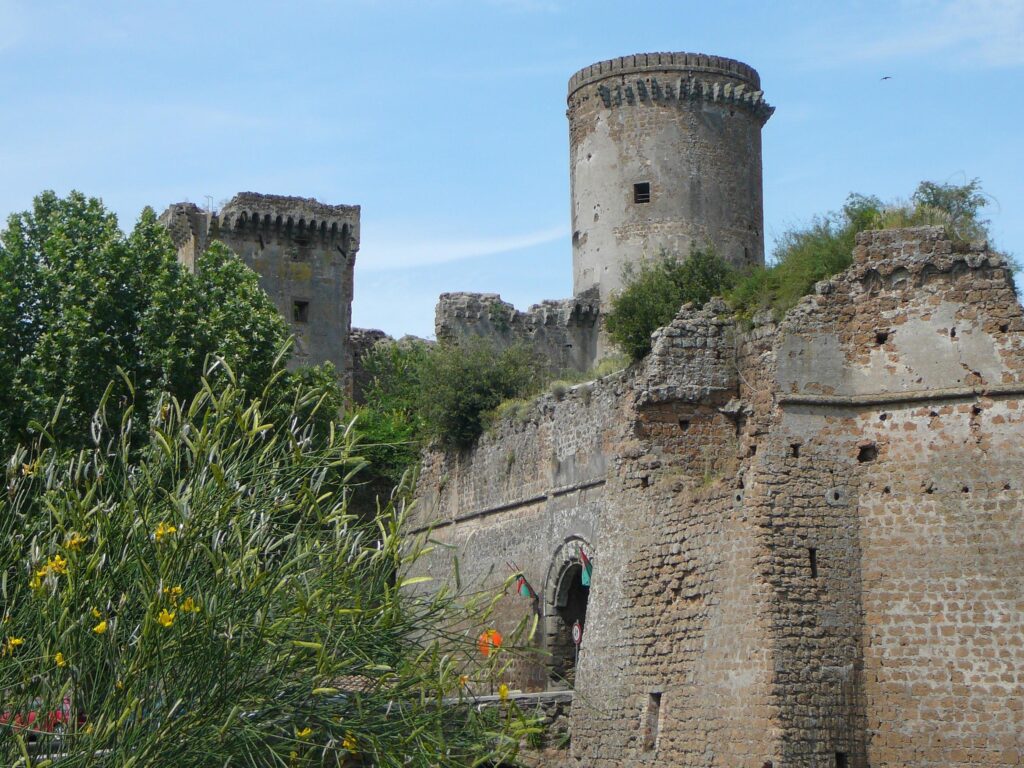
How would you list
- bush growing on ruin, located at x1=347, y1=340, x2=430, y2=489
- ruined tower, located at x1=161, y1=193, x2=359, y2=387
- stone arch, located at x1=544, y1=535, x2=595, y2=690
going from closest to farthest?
stone arch, located at x1=544, y1=535, x2=595, y2=690
bush growing on ruin, located at x1=347, y1=340, x2=430, y2=489
ruined tower, located at x1=161, y1=193, x2=359, y2=387

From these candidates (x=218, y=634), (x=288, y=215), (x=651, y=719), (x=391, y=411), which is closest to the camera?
(x=218, y=634)

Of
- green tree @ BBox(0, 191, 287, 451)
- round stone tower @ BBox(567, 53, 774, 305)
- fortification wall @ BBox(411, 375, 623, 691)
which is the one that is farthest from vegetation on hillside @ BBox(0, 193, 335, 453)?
round stone tower @ BBox(567, 53, 774, 305)

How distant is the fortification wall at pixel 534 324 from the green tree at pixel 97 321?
734 cm

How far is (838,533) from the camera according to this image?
16391 mm

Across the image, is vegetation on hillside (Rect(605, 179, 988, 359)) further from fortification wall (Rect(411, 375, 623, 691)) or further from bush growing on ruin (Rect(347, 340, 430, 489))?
bush growing on ruin (Rect(347, 340, 430, 489))

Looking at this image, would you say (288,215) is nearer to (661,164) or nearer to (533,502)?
(661,164)

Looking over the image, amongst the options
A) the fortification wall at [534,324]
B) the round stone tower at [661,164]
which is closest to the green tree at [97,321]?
the fortification wall at [534,324]

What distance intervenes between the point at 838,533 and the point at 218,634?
7.10m

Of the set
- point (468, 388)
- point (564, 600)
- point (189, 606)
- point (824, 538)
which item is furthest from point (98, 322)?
point (189, 606)

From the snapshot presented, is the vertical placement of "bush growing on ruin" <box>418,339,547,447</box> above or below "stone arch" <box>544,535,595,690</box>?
above

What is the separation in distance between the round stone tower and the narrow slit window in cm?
1923

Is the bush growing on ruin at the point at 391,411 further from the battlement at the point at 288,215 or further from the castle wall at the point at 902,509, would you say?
the castle wall at the point at 902,509

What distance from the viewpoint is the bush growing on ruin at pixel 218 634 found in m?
11.0

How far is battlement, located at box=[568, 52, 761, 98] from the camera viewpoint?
36.7 m
